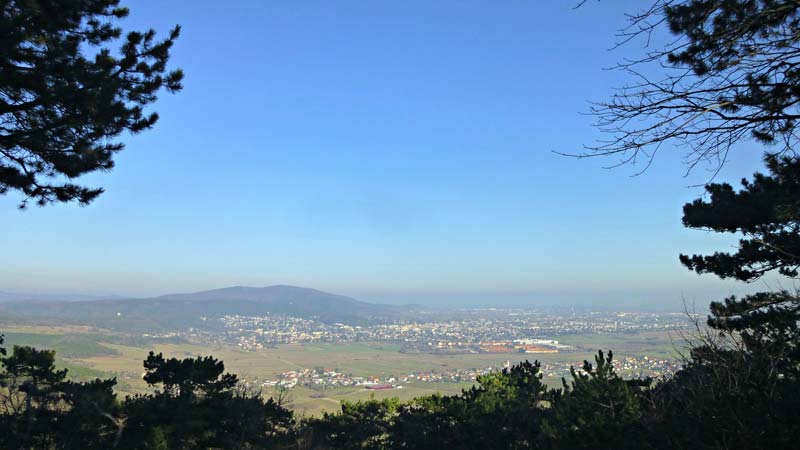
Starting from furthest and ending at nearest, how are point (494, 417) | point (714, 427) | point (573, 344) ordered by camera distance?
point (573, 344) < point (494, 417) < point (714, 427)

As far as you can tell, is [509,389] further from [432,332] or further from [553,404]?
[432,332]

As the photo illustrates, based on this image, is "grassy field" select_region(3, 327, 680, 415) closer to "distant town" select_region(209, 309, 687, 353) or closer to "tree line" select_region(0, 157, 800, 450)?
"distant town" select_region(209, 309, 687, 353)

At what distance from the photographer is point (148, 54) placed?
6.38 m

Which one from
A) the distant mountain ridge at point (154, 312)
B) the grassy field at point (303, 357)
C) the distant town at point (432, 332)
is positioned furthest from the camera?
the distant mountain ridge at point (154, 312)

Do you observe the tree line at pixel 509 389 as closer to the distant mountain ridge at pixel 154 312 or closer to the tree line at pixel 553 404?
the tree line at pixel 553 404

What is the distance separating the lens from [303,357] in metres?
77.5

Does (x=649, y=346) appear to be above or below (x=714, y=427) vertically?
below

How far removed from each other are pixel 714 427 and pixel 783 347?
1.65 m

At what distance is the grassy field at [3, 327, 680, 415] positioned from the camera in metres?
45.6

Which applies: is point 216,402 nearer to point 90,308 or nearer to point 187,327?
point 187,327

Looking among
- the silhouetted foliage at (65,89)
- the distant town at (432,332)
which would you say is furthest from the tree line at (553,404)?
the distant town at (432,332)

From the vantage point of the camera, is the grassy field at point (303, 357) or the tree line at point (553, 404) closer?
the tree line at point (553, 404)

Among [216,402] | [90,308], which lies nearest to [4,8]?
[216,402]

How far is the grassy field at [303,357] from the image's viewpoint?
4562 centimetres
